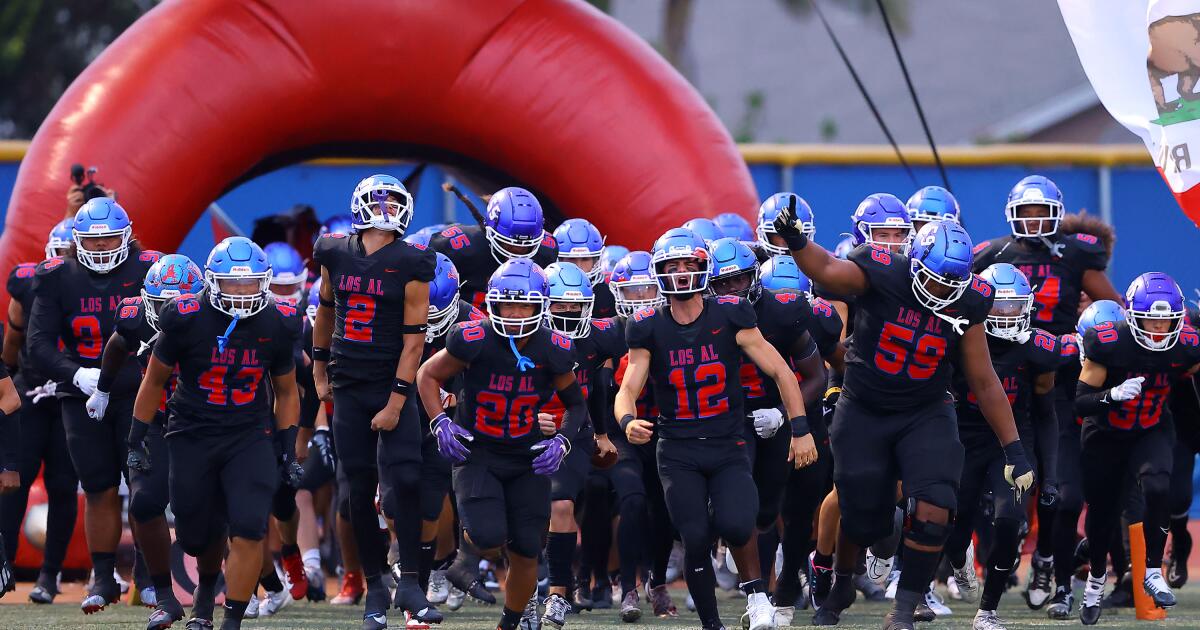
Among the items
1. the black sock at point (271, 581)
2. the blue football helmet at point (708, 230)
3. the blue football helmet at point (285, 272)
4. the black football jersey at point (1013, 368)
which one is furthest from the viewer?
the blue football helmet at point (285, 272)

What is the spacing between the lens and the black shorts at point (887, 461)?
712 centimetres

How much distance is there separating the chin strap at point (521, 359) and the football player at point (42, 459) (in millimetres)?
2661

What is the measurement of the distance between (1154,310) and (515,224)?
115 inches

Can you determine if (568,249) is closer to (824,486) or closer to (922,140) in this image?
(824,486)

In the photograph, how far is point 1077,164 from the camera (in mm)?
14078

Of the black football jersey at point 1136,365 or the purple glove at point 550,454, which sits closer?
the purple glove at point 550,454

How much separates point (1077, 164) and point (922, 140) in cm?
1682

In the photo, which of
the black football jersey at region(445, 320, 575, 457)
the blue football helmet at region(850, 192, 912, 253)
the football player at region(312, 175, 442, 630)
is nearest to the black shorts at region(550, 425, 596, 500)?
the football player at region(312, 175, 442, 630)

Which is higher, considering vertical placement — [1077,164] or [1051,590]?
[1077,164]

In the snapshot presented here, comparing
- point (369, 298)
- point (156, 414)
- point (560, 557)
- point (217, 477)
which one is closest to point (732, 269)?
point (560, 557)

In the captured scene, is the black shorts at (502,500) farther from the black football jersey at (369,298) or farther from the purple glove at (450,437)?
the black football jersey at (369,298)

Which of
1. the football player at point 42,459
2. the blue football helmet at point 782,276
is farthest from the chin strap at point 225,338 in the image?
the blue football helmet at point 782,276

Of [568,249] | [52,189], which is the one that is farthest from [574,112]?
[52,189]

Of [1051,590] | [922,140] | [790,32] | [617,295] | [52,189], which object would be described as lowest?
[1051,590]
